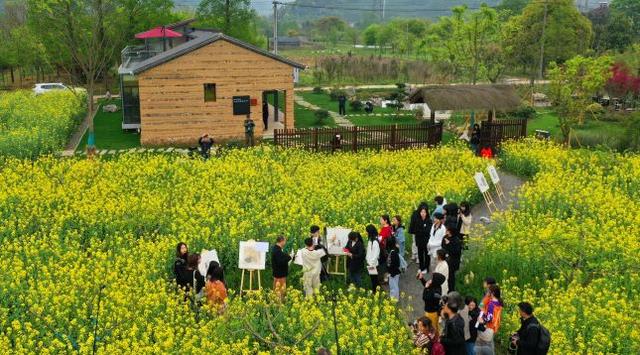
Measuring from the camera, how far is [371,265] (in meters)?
14.4

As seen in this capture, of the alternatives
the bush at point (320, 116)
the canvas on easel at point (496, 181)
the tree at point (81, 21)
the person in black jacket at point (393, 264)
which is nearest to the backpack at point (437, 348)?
the person in black jacket at point (393, 264)

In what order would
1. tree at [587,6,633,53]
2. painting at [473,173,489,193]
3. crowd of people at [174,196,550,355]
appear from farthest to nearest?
tree at [587,6,633,53] < painting at [473,173,489,193] < crowd of people at [174,196,550,355]

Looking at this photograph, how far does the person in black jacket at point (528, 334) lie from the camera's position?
9883mm

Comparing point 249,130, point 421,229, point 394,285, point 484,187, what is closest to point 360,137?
point 249,130

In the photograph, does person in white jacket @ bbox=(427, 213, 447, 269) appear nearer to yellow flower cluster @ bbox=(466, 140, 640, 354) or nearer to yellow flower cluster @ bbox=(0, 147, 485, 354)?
yellow flower cluster @ bbox=(466, 140, 640, 354)

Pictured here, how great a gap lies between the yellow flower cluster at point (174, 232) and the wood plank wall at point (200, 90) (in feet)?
22.0

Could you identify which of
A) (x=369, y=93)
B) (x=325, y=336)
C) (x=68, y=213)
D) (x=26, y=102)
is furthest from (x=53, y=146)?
(x=369, y=93)

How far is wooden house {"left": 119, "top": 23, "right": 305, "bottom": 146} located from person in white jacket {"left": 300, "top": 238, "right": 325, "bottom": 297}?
1915cm

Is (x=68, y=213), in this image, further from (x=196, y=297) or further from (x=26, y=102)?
(x=26, y=102)

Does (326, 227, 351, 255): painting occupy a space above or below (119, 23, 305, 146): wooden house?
below

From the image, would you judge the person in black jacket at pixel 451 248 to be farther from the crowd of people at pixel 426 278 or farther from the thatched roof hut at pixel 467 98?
the thatched roof hut at pixel 467 98

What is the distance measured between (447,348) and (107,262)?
8.05 m

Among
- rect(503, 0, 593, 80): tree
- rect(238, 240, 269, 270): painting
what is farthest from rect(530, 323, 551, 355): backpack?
rect(503, 0, 593, 80): tree

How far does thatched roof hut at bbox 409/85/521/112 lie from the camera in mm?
28375
